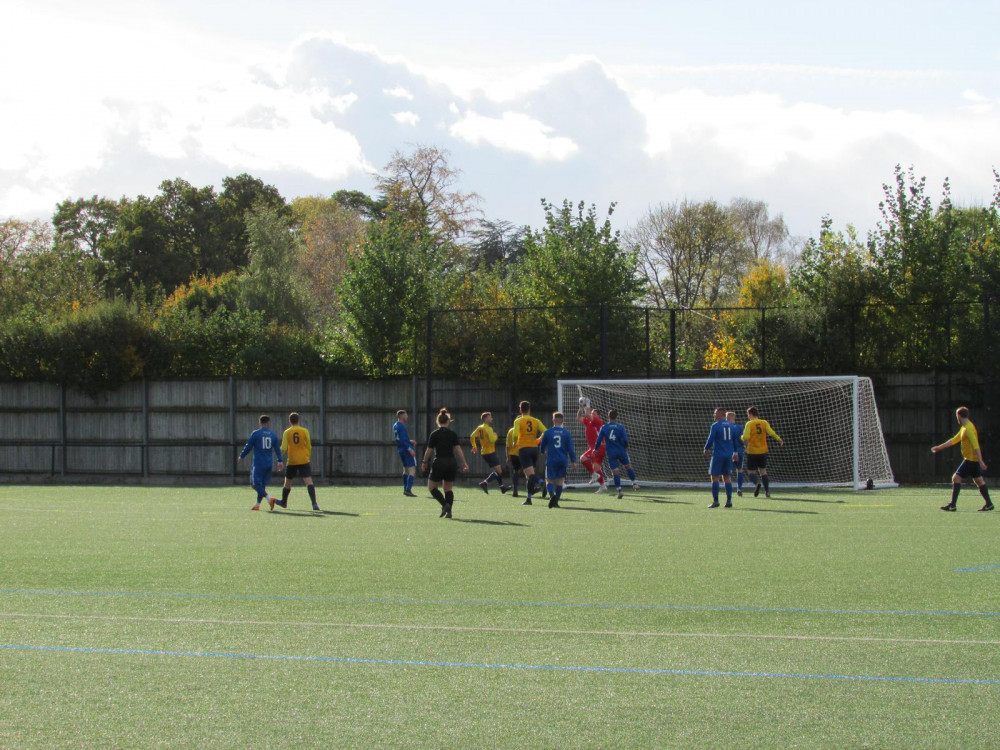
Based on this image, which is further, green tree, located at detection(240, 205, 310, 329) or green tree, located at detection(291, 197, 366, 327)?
green tree, located at detection(291, 197, 366, 327)

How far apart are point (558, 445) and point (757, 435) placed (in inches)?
163

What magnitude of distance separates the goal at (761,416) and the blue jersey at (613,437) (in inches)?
158

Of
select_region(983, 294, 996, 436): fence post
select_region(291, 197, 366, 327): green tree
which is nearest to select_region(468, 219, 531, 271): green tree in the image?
select_region(291, 197, 366, 327): green tree

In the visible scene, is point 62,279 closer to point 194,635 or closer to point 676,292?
point 676,292

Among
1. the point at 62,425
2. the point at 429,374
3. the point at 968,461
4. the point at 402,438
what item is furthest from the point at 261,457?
the point at 62,425

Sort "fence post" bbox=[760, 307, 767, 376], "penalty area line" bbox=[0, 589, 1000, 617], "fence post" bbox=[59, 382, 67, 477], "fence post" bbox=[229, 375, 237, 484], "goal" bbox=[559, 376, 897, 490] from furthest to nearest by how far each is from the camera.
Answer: "fence post" bbox=[59, 382, 67, 477], "fence post" bbox=[229, 375, 237, 484], "fence post" bbox=[760, 307, 767, 376], "goal" bbox=[559, 376, 897, 490], "penalty area line" bbox=[0, 589, 1000, 617]

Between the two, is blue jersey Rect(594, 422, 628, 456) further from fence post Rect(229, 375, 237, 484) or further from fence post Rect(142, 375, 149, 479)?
fence post Rect(142, 375, 149, 479)

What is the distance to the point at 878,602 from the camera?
918 cm

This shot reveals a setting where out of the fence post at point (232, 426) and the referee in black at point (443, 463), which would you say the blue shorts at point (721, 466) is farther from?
the fence post at point (232, 426)

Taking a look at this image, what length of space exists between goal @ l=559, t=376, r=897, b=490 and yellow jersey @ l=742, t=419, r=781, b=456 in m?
3.31

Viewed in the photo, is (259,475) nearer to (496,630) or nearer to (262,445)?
(262,445)

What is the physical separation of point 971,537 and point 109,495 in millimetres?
17621

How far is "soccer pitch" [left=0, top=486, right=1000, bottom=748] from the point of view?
5672 mm

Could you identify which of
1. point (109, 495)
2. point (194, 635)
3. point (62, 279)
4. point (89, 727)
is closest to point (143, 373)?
point (109, 495)
